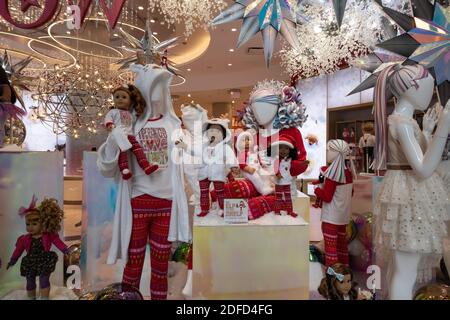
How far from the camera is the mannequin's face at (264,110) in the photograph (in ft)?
6.06

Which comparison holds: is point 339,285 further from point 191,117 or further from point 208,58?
point 208,58

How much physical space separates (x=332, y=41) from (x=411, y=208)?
2578mm

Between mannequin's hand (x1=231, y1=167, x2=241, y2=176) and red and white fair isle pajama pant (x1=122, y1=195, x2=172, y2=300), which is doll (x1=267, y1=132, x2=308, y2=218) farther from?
red and white fair isle pajama pant (x1=122, y1=195, x2=172, y2=300)

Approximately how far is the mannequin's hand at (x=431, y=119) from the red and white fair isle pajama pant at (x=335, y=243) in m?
1.01

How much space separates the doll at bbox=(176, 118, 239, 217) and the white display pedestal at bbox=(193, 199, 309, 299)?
0.21 m

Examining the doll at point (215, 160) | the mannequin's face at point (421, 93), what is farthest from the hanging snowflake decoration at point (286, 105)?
the mannequin's face at point (421, 93)

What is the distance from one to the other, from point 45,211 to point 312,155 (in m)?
2.38

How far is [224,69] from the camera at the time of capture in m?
2.66

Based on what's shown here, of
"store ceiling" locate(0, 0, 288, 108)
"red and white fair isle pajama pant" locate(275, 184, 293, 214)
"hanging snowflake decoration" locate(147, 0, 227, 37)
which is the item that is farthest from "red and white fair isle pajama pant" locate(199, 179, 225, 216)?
"hanging snowflake decoration" locate(147, 0, 227, 37)

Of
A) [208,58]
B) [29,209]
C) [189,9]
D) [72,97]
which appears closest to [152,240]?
[29,209]

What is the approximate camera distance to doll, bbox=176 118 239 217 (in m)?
1.77

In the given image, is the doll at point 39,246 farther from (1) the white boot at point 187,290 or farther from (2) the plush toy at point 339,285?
(2) the plush toy at point 339,285

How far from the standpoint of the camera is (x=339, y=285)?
1571mm

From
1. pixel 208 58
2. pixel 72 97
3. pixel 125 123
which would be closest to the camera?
pixel 125 123
